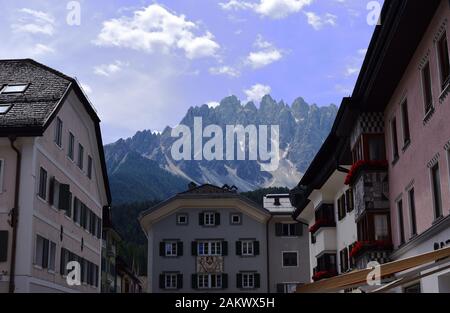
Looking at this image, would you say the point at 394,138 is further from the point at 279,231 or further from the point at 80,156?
the point at 279,231

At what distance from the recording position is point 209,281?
6034cm

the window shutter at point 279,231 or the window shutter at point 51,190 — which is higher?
the window shutter at point 279,231

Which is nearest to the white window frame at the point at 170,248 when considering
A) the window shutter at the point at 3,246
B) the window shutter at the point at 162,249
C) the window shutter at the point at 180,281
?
the window shutter at the point at 162,249

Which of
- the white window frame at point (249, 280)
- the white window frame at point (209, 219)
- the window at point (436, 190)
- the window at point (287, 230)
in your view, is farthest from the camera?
the window at point (287, 230)

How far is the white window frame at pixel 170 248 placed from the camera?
60875 millimetres

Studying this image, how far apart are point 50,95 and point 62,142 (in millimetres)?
2446

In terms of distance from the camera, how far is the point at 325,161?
35.9 m

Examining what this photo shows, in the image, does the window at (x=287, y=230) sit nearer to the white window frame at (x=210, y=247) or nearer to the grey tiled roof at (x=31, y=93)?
the white window frame at (x=210, y=247)

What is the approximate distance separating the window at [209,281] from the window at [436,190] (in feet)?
142

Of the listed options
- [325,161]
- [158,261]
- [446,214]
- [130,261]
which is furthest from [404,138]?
[130,261]

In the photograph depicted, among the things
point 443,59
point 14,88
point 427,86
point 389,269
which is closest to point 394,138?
point 427,86

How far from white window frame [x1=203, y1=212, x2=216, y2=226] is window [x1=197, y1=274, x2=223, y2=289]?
4.73 m

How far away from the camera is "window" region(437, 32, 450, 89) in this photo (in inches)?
639
